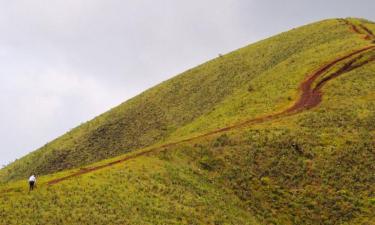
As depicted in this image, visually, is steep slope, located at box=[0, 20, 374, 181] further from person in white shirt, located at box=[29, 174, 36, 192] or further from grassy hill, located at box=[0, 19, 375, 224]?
person in white shirt, located at box=[29, 174, 36, 192]

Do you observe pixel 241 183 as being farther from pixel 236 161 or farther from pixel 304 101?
pixel 304 101

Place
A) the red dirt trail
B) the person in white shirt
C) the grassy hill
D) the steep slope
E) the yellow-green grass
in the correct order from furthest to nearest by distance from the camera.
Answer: the steep slope < the red dirt trail < the grassy hill < the person in white shirt < the yellow-green grass

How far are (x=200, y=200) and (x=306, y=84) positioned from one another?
36.7 metres

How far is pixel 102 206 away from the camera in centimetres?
4122

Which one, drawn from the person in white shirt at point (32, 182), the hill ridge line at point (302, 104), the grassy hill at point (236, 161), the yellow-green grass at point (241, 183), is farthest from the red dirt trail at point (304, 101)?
the person in white shirt at point (32, 182)

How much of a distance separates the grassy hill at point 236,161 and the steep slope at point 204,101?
14.5 inches

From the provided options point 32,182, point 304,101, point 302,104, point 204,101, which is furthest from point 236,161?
point 204,101

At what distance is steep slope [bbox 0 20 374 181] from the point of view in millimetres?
75625

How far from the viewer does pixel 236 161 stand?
54.8 m

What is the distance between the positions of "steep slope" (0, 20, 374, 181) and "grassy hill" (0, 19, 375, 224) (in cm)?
37

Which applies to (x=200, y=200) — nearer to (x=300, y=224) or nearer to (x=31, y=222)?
(x=300, y=224)

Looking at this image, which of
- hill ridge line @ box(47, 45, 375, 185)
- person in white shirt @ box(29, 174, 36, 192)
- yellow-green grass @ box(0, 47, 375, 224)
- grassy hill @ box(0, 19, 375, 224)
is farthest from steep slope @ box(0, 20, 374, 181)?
person in white shirt @ box(29, 174, 36, 192)

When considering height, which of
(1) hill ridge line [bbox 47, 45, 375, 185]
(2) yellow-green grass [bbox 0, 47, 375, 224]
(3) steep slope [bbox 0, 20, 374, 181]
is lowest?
(2) yellow-green grass [bbox 0, 47, 375, 224]

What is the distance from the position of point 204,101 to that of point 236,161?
119 feet
